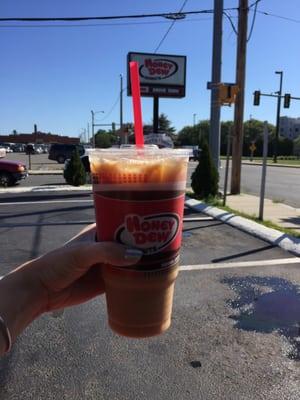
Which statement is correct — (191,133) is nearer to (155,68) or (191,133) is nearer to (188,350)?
(155,68)

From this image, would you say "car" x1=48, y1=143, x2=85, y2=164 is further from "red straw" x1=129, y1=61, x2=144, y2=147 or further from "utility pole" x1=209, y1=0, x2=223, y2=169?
"red straw" x1=129, y1=61, x2=144, y2=147

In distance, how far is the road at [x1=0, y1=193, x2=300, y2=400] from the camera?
316 cm

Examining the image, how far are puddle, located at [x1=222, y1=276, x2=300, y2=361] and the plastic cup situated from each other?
2.67 m

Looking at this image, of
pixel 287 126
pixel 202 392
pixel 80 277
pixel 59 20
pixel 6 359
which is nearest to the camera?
pixel 80 277

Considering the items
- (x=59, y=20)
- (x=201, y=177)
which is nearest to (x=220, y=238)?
(x=201, y=177)

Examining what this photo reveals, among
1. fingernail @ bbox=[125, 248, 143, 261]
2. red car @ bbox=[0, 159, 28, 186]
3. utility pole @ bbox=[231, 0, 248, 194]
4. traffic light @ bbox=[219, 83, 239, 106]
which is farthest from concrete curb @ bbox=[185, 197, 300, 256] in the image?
red car @ bbox=[0, 159, 28, 186]

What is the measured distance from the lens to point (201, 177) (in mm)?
14266

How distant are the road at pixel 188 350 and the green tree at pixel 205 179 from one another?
802 centimetres

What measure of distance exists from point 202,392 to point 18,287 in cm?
206

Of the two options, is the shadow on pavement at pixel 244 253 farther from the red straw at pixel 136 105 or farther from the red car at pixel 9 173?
the red car at pixel 9 173

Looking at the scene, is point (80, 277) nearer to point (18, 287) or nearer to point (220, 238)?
point (18, 287)

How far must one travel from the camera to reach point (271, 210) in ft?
40.4

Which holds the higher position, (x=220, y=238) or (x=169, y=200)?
(x=169, y=200)

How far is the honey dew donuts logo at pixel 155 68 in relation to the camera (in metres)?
22.2
